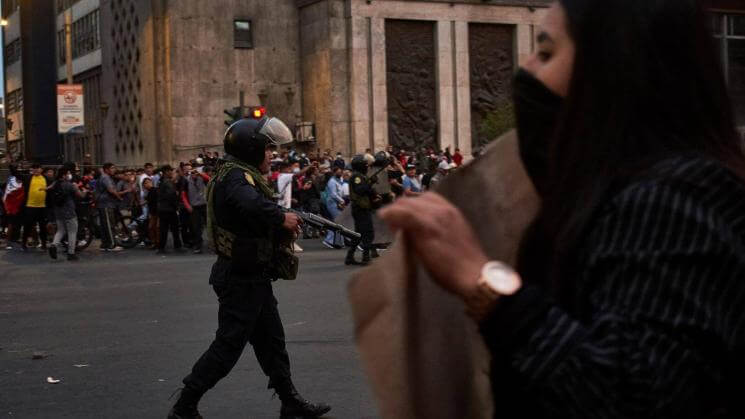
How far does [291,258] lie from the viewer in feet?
23.9

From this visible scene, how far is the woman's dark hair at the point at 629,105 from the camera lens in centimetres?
179

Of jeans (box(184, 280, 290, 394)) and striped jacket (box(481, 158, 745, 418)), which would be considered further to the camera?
jeans (box(184, 280, 290, 394))

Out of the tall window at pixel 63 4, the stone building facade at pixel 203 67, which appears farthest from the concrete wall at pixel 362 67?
the tall window at pixel 63 4

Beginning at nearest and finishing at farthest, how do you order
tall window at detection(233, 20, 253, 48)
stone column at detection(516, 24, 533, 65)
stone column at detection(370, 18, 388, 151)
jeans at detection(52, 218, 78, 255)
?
1. jeans at detection(52, 218, 78, 255)
2. stone column at detection(370, 18, 388, 151)
3. tall window at detection(233, 20, 253, 48)
4. stone column at detection(516, 24, 533, 65)

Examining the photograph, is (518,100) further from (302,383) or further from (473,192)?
(302,383)

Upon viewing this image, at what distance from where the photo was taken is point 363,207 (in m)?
20.2

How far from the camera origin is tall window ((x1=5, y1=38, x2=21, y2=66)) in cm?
8770

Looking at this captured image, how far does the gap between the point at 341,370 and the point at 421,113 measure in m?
36.6

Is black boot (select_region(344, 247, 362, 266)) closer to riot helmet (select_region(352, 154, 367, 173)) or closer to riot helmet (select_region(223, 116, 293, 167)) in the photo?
riot helmet (select_region(352, 154, 367, 173))

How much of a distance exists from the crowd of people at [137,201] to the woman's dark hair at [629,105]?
2045 centimetres

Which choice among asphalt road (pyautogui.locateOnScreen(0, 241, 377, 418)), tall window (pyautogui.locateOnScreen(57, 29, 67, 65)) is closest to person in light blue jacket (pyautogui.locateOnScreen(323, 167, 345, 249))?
asphalt road (pyautogui.locateOnScreen(0, 241, 377, 418))

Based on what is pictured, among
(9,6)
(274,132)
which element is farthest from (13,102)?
(274,132)

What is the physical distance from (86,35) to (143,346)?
5568 centimetres

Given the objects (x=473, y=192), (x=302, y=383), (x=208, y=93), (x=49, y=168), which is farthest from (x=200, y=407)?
(x=208, y=93)
